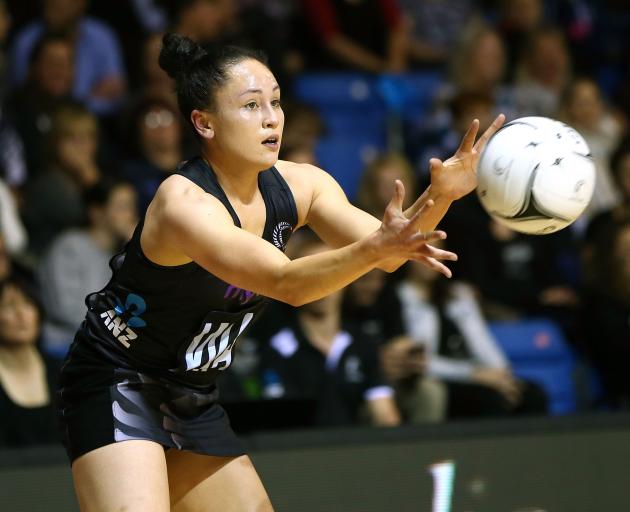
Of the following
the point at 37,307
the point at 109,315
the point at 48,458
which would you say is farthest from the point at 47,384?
the point at 109,315

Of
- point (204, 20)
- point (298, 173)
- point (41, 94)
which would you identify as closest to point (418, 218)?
point (298, 173)

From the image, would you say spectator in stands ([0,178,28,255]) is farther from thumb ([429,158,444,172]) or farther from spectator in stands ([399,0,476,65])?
spectator in stands ([399,0,476,65])

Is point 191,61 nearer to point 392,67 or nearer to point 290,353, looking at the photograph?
point 290,353

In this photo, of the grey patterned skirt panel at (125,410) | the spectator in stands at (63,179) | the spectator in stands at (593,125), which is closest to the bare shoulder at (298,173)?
the grey patterned skirt panel at (125,410)

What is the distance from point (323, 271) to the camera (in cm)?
268

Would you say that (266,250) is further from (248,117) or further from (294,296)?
(248,117)

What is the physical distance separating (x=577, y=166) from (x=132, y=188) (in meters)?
3.21

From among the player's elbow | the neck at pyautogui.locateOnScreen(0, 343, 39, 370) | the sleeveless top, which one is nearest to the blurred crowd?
the neck at pyautogui.locateOnScreen(0, 343, 39, 370)

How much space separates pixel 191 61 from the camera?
3146 millimetres

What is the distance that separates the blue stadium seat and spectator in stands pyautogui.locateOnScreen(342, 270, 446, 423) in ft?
2.65

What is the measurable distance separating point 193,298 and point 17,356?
75.2 inches

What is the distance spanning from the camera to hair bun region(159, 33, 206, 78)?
10.3ft

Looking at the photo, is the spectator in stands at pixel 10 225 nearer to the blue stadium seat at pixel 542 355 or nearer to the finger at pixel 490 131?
the blue stadium seat at pixel 542 355

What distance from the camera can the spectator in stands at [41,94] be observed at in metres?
6.17
